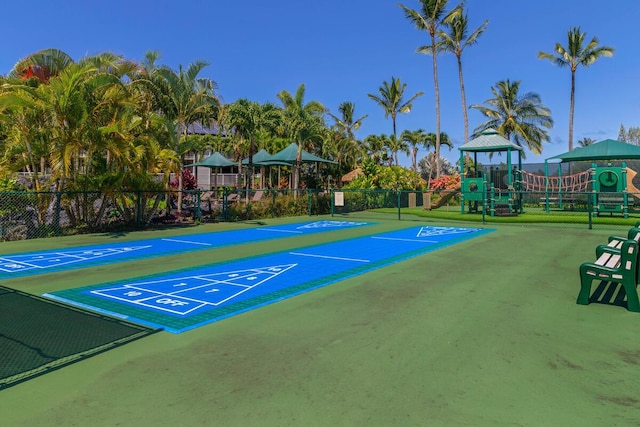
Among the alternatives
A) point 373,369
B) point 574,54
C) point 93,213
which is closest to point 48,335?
point 373,369

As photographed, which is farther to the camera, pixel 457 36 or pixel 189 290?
pixel 457 36

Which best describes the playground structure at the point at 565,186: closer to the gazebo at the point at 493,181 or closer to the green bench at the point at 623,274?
the gazebo at the point at 493,181

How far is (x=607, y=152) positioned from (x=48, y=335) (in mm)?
26520

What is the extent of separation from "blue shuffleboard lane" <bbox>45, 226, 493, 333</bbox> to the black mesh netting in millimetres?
301

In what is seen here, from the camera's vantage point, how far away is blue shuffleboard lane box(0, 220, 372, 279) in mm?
8656

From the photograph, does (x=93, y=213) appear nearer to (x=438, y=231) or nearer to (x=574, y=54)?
(x=438, y=231)

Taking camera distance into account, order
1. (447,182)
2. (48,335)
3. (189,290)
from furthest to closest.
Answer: (447,182), (189,290), (48,335)

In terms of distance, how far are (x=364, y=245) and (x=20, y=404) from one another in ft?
31.1

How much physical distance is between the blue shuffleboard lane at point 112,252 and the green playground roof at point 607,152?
59.3 ft

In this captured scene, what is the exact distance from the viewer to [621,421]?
273 cm

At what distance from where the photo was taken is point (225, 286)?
272 inches

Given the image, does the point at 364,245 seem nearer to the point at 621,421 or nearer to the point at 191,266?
the point at 191,266

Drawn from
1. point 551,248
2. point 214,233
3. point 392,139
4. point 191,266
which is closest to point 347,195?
point 214,233

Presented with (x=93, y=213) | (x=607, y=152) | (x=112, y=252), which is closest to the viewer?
(x=112, y=252)
